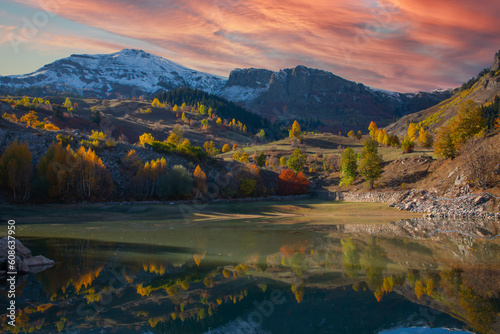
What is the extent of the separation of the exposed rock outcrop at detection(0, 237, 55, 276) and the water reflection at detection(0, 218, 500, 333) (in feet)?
2.67

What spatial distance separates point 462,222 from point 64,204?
4822 cm

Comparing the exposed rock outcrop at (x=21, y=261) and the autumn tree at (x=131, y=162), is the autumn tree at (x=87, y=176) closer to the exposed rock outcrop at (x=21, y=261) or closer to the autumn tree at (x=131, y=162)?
the autumn tree at (x=131, y=162)

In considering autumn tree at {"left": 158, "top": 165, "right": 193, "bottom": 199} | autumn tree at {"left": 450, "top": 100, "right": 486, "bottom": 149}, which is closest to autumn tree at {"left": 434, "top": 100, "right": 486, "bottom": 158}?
autumn tree at {"left": 450, "top": 100, "right": 486, "bottom": 149}

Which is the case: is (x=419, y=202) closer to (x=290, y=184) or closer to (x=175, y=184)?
(x=290, y=184)

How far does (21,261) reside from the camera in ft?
50.9

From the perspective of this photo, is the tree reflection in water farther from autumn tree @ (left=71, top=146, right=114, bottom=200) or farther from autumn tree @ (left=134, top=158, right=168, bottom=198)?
autumn tree @ (left=134, top=158, right=168, bottom=198)

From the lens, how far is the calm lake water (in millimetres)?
9586

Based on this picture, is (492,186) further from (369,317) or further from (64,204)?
(64,204)

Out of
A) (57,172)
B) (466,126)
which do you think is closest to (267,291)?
(57,172)

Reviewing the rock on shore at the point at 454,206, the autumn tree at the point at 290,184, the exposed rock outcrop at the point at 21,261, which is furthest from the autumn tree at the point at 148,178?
the exposed rock outcrop at the point at 21,261

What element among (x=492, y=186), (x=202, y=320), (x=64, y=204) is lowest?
(x=64, y=204)

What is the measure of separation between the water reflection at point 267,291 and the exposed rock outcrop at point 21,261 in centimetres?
81

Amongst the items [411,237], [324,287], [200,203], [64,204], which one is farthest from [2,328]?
[200,203]

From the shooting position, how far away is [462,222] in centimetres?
3419
